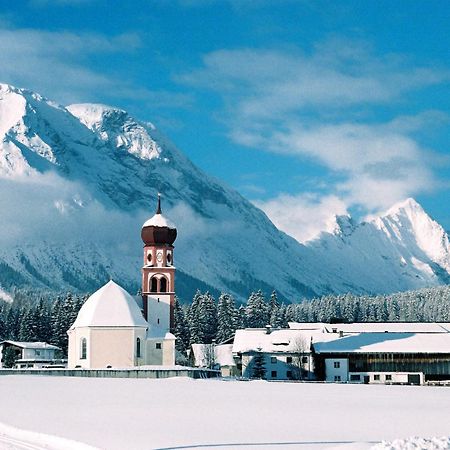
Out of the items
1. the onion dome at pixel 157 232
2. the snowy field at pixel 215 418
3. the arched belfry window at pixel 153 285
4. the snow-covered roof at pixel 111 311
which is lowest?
the snowy field at pixel 215 418

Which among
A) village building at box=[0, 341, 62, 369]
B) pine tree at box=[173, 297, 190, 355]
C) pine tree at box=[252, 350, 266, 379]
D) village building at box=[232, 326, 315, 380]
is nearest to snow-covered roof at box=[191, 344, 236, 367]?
village building at box=[232, 326, 315, 380]

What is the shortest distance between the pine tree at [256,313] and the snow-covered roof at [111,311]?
206ft

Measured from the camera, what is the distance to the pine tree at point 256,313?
17275cm

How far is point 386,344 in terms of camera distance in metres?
116

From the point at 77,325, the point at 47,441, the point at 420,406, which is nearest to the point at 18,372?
the point at 77,325

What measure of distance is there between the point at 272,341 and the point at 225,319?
3860cm

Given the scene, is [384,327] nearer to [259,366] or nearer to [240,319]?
[240,319]

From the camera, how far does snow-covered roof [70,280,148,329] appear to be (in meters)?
109

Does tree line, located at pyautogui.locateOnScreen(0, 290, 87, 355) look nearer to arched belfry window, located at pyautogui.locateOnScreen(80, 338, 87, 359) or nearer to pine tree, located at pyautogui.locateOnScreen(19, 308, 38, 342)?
→ pine tree, located at pyautogui.locateOnScreen(19, 308, 38, 342)

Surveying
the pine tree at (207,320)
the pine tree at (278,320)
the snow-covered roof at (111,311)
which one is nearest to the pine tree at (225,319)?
the pine tree at (207,320)

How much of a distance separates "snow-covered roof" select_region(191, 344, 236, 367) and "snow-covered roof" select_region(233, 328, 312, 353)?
739 cm

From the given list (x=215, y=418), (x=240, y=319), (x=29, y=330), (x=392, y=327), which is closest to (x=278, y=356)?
(x=392, y=327)

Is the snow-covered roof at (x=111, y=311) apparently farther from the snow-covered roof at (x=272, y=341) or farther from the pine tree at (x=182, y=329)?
the pine tree at (x=182, y=329)

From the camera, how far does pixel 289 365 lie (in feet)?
387
